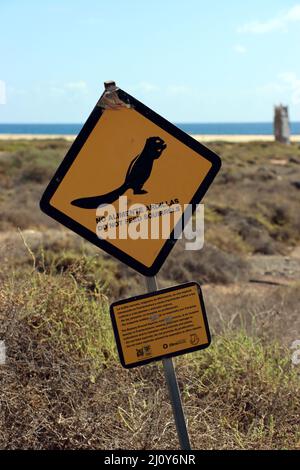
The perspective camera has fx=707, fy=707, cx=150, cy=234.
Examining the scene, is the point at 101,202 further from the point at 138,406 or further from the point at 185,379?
the point at 185,379

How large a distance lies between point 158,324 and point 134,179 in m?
0.70

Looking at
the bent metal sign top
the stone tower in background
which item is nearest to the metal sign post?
the bent metal sign top

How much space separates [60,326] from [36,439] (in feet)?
3.48

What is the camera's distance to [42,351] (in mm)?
4316

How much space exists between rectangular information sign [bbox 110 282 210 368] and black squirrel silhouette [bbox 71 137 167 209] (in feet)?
1.61

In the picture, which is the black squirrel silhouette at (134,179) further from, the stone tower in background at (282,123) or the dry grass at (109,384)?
the stone tower in background at (282,123)

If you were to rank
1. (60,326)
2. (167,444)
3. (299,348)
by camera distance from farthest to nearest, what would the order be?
(299,348), (60,326), (167,444)

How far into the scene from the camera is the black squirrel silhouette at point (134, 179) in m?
3.37

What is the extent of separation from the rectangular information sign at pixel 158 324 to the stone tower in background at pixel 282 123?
6483 centimetres

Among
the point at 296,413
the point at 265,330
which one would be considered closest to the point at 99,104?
the point at 296,413

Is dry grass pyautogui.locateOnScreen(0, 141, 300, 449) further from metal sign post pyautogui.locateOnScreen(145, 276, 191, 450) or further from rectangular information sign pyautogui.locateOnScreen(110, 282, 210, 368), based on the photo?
rectangular information sign pyautogui.locateOnScreen(110, 282, 210, 368)

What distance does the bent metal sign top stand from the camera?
3363 millimetres

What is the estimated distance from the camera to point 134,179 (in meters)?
3.37

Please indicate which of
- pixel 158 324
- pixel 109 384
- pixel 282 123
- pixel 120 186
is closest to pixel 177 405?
pixel 158 324
